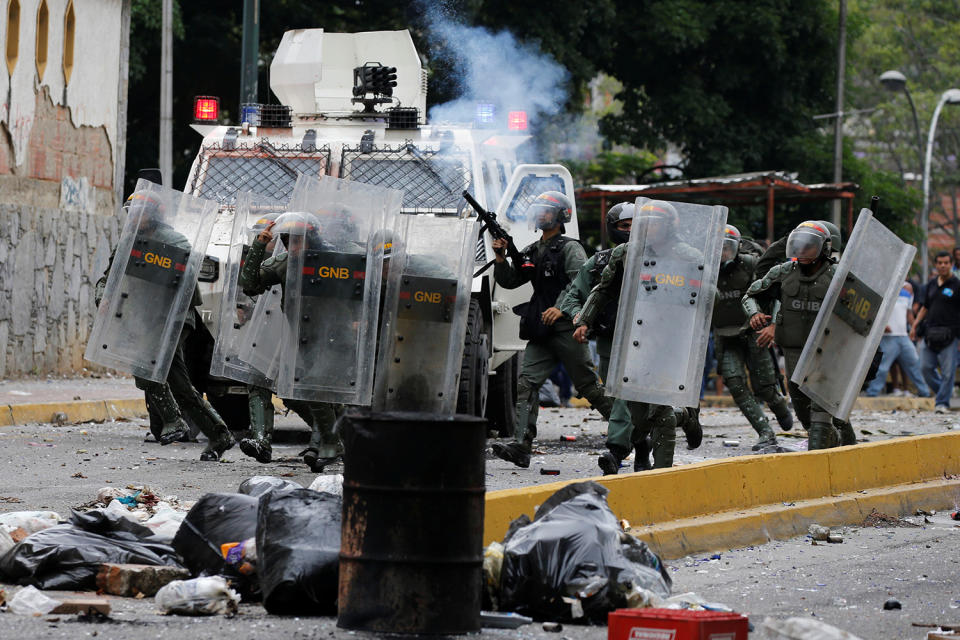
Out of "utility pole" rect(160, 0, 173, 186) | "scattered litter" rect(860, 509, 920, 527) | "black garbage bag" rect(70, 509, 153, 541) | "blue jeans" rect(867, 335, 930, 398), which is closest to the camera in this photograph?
"black garbage bag" rect(70, 509, 153, 541)

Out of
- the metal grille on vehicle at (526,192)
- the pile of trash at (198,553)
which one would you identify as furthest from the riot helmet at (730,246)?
the pile of trash at (198,553)

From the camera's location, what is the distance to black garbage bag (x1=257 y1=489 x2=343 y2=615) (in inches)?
204

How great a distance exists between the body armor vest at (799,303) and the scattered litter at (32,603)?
221 inches

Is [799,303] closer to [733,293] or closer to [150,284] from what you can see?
[733,293]

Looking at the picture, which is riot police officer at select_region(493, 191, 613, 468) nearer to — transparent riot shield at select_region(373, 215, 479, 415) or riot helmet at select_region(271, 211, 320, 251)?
transparent riot shield at select_region(373, 215, 479, 415)

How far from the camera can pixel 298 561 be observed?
522cm

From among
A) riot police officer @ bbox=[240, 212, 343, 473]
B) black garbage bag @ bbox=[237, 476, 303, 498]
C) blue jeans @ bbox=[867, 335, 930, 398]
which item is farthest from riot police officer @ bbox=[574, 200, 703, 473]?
blue jeans @ bbox=[867, 335, 930, 398]

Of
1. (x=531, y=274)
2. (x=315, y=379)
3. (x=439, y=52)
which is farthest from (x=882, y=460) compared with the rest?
(x=439, y=52)

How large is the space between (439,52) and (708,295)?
1607 cm

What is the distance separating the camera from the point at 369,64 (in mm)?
13016

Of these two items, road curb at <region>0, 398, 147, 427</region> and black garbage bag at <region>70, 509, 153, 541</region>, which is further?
road curb at <region>0, 398, 147, 427</region>

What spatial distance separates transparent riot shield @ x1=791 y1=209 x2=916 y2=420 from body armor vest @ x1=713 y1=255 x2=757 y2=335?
2926mm

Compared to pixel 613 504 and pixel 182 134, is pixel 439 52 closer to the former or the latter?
pixel 182 134

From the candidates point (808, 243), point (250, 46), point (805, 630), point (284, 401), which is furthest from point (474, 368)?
point (250, 46)
